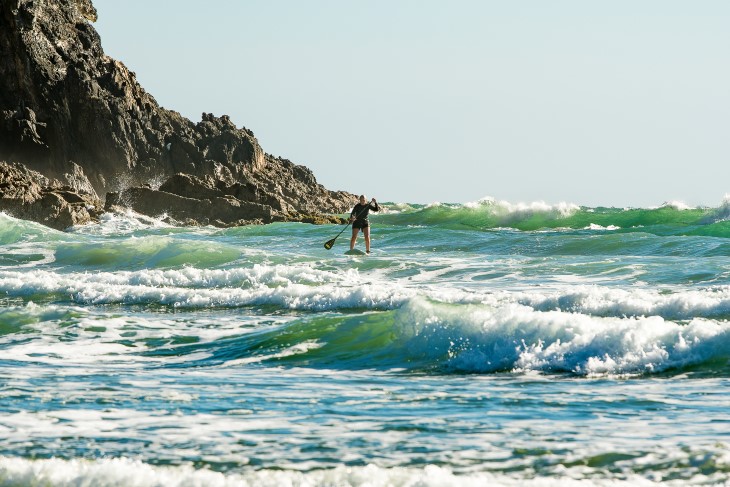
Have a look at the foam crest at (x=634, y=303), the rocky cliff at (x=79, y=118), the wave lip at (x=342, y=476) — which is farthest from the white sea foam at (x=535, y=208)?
the wave lip at (x=342, y=476)

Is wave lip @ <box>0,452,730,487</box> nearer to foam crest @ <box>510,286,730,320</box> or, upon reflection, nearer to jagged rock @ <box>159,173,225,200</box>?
foam crest @ <box>510,286,730,320</box>

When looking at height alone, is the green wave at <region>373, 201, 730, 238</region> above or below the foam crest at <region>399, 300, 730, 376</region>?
above

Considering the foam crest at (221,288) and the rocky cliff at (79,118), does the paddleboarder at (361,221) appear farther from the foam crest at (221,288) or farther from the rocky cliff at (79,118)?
the rocky cliff at (79,118)

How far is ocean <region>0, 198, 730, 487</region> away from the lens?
17.6 ft

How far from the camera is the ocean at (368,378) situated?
17.6 feet

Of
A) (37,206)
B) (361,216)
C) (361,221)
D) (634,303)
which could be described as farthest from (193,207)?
(634,303)

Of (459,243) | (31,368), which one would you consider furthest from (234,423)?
(459,243)

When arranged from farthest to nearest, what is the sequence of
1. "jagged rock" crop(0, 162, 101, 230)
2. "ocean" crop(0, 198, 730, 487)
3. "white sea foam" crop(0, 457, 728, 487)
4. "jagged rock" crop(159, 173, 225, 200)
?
"jagged rock" crop(159, 173, 225, 200) < "jagged rock" crop(0, 162, 101, 230) < "ocean" crop(0, 198, 730, 487) < "white sea foam" crop(0, 457, 728, 487)

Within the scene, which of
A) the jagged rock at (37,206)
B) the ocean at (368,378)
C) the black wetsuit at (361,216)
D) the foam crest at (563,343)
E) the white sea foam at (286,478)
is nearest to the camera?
the white sea foam at (286,478)

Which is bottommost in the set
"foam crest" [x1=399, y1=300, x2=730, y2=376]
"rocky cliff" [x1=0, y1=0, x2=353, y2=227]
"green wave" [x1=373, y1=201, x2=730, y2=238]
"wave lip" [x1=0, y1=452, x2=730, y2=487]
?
"wave lip" [x1=0, y1=452, x2=730, y2=487]

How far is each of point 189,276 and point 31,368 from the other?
8993mm

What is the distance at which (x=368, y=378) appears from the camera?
8781 mm

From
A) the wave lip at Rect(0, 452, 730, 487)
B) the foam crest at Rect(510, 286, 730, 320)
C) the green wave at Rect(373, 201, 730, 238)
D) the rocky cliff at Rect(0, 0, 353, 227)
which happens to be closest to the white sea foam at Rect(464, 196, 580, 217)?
the green wave at Rect(373, 201, 730, 238)

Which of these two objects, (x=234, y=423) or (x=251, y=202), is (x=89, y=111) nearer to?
(x=251, y=202)
